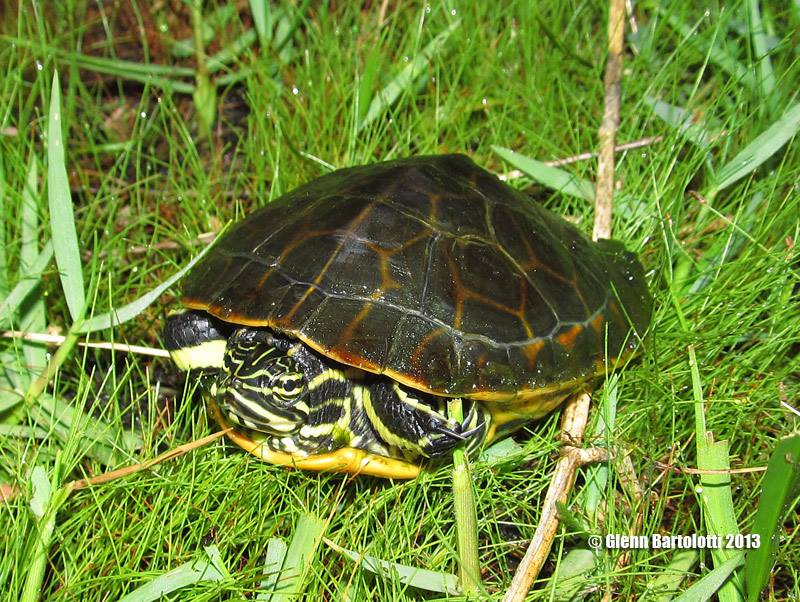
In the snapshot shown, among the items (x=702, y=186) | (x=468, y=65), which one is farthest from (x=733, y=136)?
(x=468, y=65)

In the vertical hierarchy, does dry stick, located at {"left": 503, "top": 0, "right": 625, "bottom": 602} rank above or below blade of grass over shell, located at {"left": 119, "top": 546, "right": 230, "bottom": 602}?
above

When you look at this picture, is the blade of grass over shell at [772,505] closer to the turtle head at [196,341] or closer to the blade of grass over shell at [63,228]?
the turtle head at [196,341]

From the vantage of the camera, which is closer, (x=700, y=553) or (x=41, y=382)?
(x=700, y=553)

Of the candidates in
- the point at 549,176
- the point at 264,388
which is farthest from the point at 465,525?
the point at 549,176

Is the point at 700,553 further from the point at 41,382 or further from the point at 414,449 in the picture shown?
the point at 41,382

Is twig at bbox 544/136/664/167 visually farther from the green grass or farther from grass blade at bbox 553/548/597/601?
grass blade at bbox 553/548/597/601

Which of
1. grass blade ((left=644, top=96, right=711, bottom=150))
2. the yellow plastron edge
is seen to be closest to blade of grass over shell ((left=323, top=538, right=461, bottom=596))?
the yellow plastron edge

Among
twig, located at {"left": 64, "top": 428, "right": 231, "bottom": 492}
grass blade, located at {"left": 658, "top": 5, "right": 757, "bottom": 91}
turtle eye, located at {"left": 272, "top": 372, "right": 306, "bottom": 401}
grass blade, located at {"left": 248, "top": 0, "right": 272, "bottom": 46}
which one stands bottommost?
twig, located at {"left": 64, "top": 428, "right": 231, "bottom": 492}
